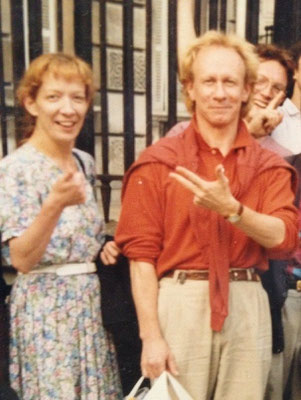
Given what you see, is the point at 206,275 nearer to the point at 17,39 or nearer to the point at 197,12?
the point at 17,39

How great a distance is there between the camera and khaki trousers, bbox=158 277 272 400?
8.24 feet

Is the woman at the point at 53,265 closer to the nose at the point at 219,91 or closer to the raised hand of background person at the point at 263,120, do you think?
the nose at the point at 219,91

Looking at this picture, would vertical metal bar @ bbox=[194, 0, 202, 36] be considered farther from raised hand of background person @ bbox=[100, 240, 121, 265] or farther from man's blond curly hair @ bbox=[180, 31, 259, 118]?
raised hand of background person @ bbox=[100, 240, 121, 265]

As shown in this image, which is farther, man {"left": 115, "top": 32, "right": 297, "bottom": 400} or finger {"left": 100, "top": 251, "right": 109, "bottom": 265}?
finger {"left": 100, "top": 251, "right": 109, "bottom": 265}

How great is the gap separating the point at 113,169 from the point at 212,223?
1.62 meters

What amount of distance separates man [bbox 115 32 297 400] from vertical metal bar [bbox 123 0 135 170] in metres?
0.82

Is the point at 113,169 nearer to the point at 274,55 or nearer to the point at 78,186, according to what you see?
the point at 274,55

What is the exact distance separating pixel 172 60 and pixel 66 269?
141 centimetres

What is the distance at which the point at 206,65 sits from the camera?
8.37 ft

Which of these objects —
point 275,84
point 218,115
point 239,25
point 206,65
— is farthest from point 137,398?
point 239,25

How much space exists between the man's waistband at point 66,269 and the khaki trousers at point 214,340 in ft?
1.07

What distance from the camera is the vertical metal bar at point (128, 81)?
3342mm

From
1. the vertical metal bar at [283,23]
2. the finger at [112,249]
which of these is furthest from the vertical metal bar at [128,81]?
→ the vertical metal bar at [283,23]

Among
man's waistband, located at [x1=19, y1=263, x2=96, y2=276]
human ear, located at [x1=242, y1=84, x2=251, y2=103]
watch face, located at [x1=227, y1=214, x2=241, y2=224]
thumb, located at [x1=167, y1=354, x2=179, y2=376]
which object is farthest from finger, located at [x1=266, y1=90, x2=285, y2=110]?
thumb, located at [x1=167, y1=354, x2=179, y2=376]
